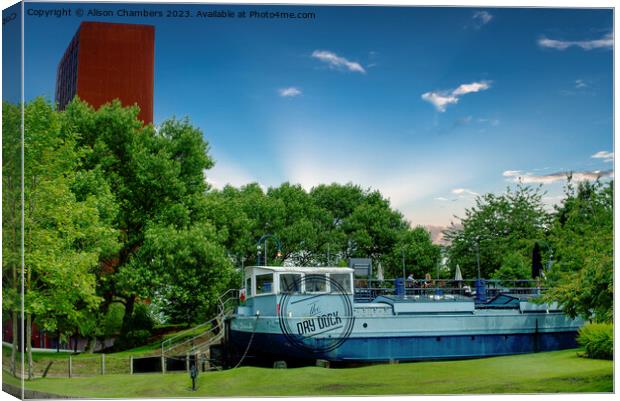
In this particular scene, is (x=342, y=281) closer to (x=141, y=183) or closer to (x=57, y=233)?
(x=141, y=183)

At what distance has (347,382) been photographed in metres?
15.9

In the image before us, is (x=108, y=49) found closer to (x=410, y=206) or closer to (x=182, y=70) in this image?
(x=182, y=70)

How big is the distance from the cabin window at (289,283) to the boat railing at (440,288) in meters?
1.27

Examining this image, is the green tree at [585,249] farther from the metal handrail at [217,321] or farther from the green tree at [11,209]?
the green tree at [11,209]

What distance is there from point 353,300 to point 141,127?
20.7 ft

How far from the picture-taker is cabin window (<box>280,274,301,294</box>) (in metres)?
17.3

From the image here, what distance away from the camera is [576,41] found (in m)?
16.2

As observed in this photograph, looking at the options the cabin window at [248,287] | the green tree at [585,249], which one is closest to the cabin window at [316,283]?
→ the cabin window at [248,287]

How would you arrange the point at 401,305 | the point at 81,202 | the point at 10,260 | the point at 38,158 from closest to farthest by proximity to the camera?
the point at 10,260 → the point at 38,158 → the point at 81,202 → the point at 401,305

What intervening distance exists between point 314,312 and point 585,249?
18.5ft

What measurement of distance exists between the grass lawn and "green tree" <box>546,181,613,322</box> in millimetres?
1307

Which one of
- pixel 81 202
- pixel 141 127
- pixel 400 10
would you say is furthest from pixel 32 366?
pixel 400 10

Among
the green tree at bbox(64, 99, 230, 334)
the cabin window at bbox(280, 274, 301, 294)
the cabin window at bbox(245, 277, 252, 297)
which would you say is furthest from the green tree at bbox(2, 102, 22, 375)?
the cabin window at bbox(280, 274, 301, 294)

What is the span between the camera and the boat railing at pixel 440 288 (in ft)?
58.5
